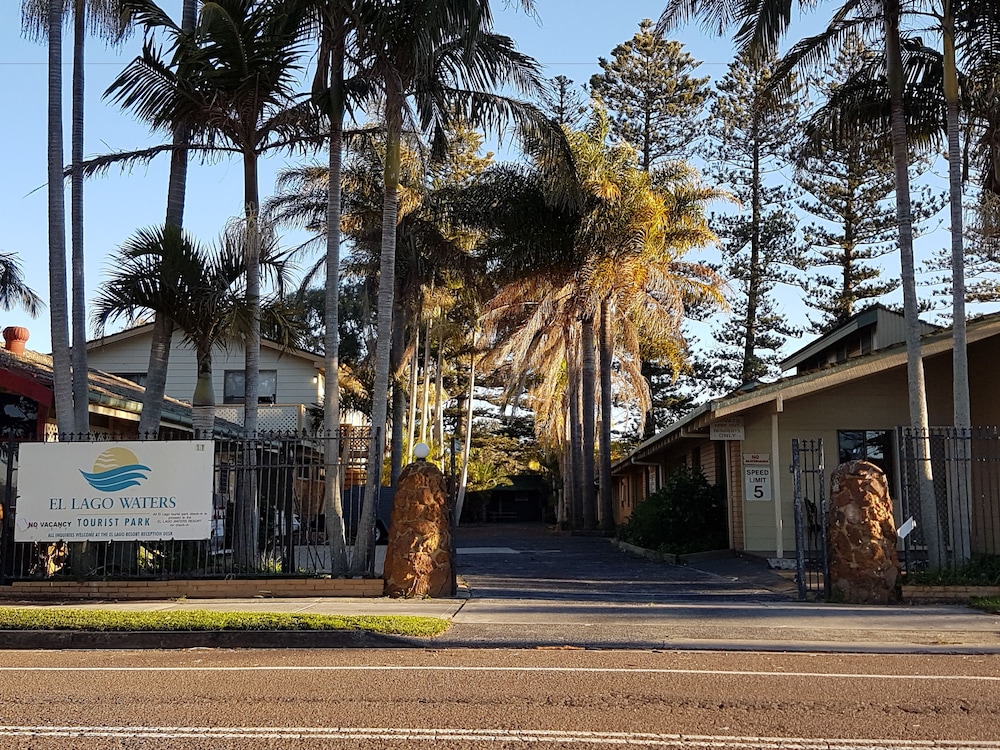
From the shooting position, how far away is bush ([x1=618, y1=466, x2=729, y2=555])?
76.0 ft

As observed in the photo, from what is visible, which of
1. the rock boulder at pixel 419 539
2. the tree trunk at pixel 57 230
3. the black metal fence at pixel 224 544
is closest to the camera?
the rock boulder at pixel 419 539

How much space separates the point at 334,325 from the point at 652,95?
33405 millimetres

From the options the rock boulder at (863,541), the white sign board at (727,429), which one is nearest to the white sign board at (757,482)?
the white sign board at (727,429)

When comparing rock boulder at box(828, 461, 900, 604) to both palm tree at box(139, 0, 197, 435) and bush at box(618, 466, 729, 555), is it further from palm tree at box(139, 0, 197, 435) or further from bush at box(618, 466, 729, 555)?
palm tree at box(139, 0, 197, 435)

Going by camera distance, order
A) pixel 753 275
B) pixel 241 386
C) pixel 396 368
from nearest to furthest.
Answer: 1. pixel 396 368
2. pixel 241 386
3. pixel 753 275

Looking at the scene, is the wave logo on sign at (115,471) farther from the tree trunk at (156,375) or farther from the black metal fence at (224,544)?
the tree trunk at (156,375)

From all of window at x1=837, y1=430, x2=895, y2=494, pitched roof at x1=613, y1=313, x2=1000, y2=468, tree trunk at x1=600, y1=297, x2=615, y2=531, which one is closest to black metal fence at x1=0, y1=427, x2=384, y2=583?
pitched roof at x1=613, y1=313, x2=1000, y2=468

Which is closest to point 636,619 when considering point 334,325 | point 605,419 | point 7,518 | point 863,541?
point 863,541

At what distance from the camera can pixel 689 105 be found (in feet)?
151

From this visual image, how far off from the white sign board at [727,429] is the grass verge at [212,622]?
380 inches

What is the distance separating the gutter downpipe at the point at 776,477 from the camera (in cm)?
1944

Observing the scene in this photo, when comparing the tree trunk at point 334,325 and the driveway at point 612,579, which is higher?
the tree trunk at point 334,325

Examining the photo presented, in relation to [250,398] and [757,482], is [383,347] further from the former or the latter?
[757,482]

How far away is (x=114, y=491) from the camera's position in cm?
1503
